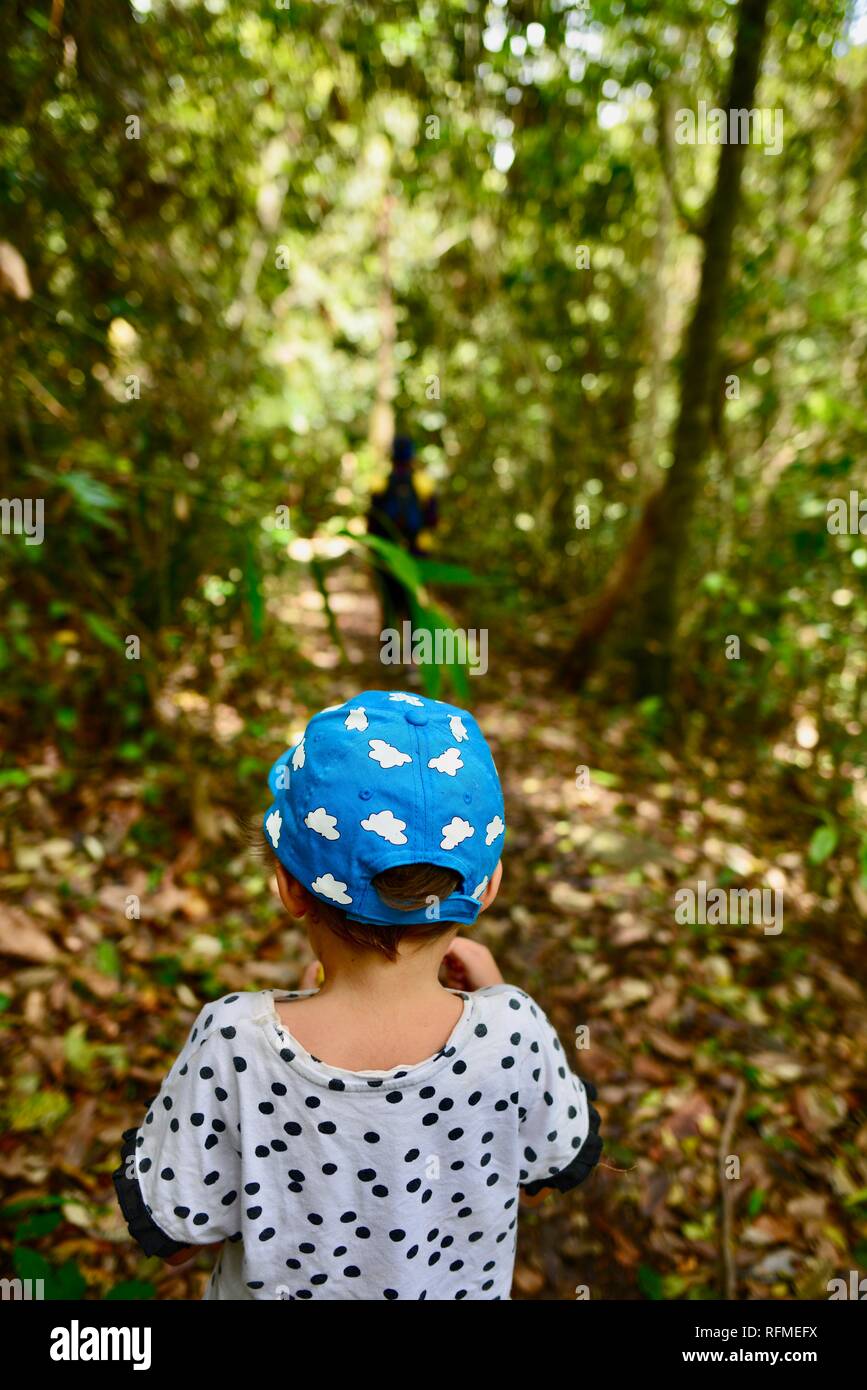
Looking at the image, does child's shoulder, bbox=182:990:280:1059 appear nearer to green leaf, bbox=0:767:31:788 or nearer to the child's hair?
the child's hair

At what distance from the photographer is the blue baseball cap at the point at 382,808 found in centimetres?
95

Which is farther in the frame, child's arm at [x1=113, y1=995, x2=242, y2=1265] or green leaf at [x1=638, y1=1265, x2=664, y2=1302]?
green leaf at [x1=638, y1=1265, x2=664, y2=1302]

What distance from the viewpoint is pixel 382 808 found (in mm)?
952

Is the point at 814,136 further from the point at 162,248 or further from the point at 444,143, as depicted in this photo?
the point at 162,248

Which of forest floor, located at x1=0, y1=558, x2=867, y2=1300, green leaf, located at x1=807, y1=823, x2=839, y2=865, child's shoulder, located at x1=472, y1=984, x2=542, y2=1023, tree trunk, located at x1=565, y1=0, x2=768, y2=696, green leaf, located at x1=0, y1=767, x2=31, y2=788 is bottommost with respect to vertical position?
forest floor, located at x1=0, y1=558, x2=867, y2=1300

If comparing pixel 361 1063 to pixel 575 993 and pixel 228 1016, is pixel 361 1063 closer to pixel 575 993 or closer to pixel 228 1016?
pixel 228 1016

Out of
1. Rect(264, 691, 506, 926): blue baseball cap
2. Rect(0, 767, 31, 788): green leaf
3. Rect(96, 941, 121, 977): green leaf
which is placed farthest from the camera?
Rect(0, 767, 31, 788): green leaf

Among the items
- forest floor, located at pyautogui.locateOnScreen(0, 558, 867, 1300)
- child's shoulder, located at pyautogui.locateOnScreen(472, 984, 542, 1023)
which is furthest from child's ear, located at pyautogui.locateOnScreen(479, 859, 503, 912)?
forest floor, located at pyautogui.locateOnScreen(0, 558, 867, 1300)

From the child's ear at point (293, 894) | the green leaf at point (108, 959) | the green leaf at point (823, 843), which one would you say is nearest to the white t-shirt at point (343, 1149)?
the child's ear at point (293, 894)

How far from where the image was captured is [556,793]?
426cm

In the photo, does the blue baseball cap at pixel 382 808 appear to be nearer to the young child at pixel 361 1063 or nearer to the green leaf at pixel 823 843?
the young child at pixel 361 1063

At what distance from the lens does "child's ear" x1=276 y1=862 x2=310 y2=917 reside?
3.40 feet

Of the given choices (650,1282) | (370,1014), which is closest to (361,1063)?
(370,1014)

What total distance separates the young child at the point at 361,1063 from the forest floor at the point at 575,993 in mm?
756
